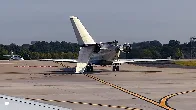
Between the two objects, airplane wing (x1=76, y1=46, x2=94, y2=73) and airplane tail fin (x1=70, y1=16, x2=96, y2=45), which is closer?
airplane wing (x1=76, y1=46, x2=94, y2=73)

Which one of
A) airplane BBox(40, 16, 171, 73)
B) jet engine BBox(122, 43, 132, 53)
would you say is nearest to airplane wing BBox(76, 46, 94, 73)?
airplane BBox(40, 16, 171, 73)

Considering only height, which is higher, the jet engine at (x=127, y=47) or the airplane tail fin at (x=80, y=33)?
the airplane tail fin at (x=80, y=33)

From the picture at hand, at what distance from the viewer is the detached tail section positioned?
146 ft

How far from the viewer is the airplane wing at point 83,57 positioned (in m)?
43.7

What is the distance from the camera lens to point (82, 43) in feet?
158

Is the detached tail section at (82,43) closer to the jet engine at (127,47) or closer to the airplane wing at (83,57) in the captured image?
the airplane wing at (83,57)

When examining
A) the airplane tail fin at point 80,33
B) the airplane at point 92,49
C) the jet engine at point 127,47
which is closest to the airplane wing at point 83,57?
the airplane at point 92,49

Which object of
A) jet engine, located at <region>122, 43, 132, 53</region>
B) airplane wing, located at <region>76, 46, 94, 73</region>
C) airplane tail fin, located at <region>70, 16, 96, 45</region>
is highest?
airplane tail fin, located at <region>70, 16, 96, 45</region>

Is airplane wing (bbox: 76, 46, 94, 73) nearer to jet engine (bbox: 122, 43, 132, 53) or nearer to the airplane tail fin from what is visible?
the airplane tail fin

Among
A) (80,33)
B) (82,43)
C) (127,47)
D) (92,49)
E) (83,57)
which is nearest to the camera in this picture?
(83,57)

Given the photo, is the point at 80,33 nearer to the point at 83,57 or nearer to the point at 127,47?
the point at 83,57

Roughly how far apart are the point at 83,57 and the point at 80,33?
4.75 m

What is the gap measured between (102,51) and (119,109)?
3191cm

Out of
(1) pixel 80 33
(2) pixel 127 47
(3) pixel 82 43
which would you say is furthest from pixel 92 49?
(2) pixel 127 47
